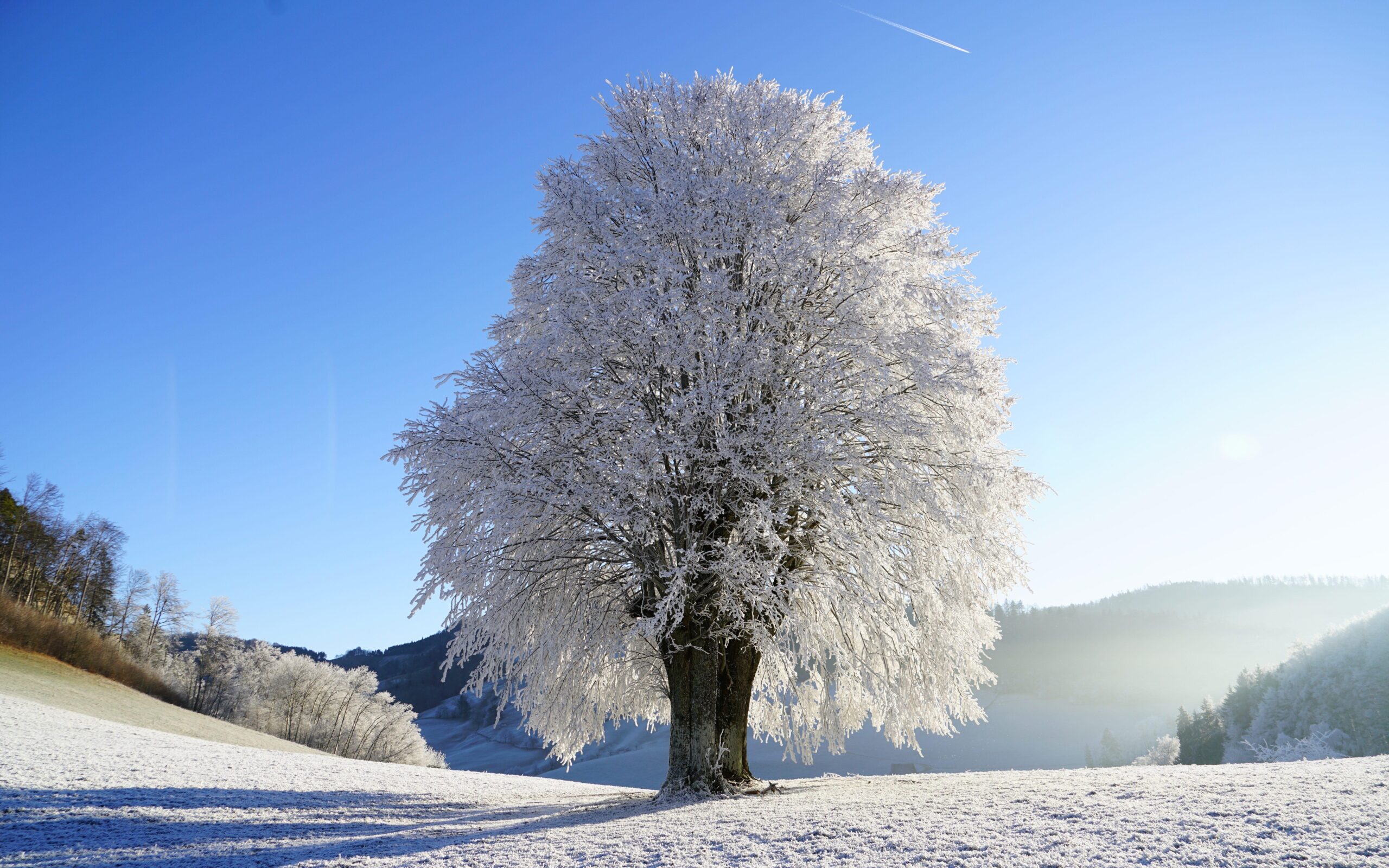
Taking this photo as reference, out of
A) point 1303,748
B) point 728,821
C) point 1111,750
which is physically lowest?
point 1111,750

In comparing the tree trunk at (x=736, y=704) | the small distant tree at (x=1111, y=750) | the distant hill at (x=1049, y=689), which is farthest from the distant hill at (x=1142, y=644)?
the tree trunk at (x=736, y=704)

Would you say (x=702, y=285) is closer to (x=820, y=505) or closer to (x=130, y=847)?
(x=820, y=505)

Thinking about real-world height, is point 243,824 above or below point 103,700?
above

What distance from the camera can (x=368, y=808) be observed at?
10805mm

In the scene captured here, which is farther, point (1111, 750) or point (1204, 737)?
point (1111, 750)

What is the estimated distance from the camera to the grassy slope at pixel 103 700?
2200 cm

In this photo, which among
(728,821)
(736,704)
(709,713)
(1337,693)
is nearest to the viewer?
(728,821)

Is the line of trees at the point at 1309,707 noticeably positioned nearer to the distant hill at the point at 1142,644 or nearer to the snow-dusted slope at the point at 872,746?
the snow-dusted slope at the point at 872,746

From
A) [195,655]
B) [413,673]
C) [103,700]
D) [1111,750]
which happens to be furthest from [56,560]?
[1111,750]

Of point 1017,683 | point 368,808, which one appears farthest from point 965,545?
point 1017,683

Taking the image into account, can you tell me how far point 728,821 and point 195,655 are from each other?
65.6m

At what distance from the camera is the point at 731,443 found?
10281 millimetres

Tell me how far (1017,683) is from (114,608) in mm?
119993

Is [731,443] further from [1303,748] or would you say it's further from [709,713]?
[1303,748]
